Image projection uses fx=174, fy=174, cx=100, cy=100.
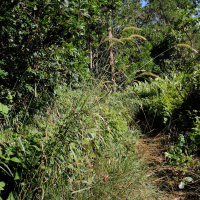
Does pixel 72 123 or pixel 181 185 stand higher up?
pixel 72 123

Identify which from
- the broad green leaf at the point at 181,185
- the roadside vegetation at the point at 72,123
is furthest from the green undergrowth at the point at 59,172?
the broad green leaf at the point at 181,185

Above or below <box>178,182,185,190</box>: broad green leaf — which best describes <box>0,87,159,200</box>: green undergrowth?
above

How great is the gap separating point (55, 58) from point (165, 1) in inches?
513

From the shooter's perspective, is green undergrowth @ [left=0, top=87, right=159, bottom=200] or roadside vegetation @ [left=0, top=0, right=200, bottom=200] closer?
green undergrowth @ [left=0, top=87, right=159, bottom=200]

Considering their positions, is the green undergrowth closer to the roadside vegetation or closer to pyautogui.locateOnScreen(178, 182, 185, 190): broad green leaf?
the roadside vegetation

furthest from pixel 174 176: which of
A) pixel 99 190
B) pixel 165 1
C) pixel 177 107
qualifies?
pixel 165 1

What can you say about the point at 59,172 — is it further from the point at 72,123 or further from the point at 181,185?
the point at 181,185

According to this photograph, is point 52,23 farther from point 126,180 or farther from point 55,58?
point 126,180

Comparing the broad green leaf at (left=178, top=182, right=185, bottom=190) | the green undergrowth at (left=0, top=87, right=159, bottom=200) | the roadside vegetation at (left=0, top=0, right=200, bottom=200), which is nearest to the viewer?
the green undergrowth at (left=0, top=87, right=159, bottom=200)

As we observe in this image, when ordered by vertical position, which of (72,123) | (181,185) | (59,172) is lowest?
(181,185)

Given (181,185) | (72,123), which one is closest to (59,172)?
(72,123)

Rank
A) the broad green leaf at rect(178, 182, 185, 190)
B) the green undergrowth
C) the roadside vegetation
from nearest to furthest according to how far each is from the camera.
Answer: the green undergrowth < the roadside vegetation < the broad green leaf at rect(178, 182, 185, 190)

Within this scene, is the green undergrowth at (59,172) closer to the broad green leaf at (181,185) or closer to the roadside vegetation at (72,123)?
the roadside vegetation at (72,123)

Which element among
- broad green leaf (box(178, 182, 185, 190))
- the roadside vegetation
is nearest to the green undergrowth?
the roadside vegetation
